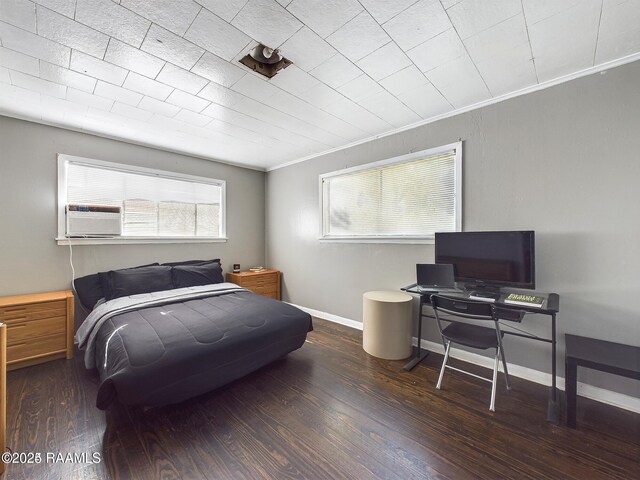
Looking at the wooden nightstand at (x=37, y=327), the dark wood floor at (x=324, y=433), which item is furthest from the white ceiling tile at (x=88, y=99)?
the dark wood floor at (x=324, y=433)

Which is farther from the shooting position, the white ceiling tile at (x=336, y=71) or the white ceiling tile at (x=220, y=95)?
the white ceiling tile at (x=220, y=95)

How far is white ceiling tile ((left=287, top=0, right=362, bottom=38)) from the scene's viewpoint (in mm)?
1483

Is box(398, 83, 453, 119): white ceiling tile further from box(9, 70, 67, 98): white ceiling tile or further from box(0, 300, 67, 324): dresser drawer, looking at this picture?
box(0, 300, 67, 324): dresser drawer

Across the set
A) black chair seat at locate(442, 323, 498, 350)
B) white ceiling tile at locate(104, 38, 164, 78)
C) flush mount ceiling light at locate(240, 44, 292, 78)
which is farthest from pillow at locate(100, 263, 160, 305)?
black chair seat at locate(442, 323, 498, 350)

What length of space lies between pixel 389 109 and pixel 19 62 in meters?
3.04

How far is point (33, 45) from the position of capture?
5.82 feet

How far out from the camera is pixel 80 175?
10.7 feet

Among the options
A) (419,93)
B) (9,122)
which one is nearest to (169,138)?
(9,122)

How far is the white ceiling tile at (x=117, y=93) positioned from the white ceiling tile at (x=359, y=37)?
1886 mm

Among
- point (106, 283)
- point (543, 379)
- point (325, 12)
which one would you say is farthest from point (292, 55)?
point (543, 379)

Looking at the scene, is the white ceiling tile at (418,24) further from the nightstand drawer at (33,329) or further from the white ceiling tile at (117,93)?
the nightstand drawer at (33,329)

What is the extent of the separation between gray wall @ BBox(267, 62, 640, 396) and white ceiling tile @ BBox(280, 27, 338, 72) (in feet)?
5.35

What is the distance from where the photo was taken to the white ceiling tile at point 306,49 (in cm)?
172

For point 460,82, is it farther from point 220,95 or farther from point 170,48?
point 170,48
